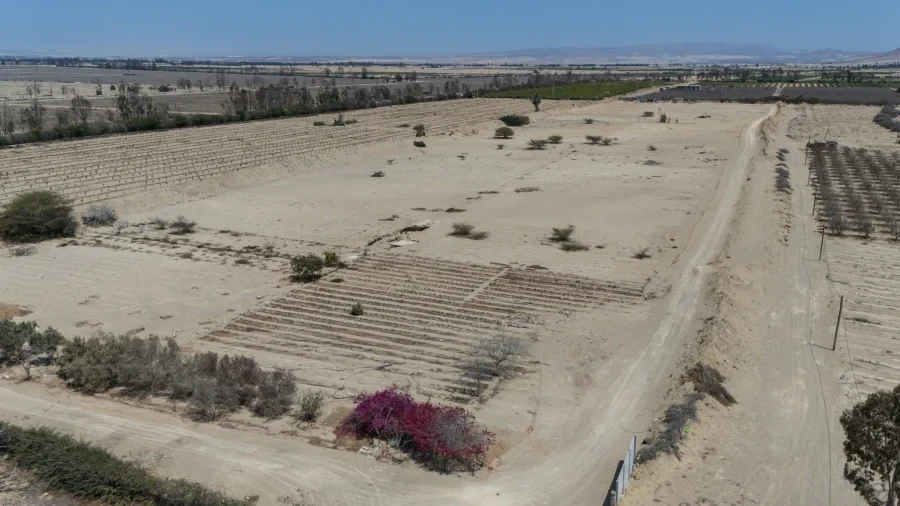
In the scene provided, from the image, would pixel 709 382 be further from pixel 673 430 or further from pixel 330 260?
pixel 330 260

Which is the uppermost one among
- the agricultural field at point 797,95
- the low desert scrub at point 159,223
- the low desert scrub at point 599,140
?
the agricultural field at point 797,95

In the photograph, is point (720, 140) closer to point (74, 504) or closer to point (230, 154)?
point (230, 154)

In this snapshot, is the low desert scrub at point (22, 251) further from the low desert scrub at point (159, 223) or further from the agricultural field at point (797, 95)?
the agricultural field at point (797, 95)

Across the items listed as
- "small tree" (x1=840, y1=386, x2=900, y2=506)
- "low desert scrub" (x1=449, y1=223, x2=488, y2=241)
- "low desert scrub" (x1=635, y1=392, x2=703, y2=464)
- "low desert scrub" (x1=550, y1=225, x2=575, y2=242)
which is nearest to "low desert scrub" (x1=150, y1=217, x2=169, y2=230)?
"low desert scrub" (x1=449, y1=223, x2=488, y2=241)

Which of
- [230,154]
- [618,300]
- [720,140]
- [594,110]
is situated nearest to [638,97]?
[594,110]

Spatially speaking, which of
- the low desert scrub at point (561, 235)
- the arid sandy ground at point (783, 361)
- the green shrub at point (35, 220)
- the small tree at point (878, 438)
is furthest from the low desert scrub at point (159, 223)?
the small tree at point (878, 438)

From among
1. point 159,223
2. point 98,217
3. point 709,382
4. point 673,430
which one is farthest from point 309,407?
point 98,217

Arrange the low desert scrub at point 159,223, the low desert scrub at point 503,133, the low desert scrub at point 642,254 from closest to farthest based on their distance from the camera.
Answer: the low desert scrub at point 642,254, the low desert scrub at point 159,223, the low desert scrub at point 503,133
